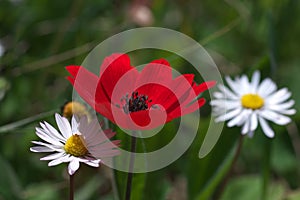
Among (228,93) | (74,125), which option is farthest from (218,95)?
(74,125)

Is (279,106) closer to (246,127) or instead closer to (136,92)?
(246,127)

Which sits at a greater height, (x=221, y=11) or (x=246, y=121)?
(x=221, y=11)

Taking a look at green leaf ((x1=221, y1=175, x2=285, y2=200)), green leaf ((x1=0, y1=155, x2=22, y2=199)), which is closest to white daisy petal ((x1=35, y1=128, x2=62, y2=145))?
green leaf ((x1=0, y1=155, x2=22, y2=199))

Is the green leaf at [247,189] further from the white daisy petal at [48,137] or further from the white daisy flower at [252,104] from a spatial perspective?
the white daisy petal at [48,137]

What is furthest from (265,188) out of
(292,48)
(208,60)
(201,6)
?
(201,6)

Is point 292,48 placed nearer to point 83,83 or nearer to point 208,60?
point 208,60

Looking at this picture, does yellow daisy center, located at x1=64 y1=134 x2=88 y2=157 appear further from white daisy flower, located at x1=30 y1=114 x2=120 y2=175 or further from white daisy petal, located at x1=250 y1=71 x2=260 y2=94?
white daisy petal, located at x1=250 y1=71 x2=260 y2=94

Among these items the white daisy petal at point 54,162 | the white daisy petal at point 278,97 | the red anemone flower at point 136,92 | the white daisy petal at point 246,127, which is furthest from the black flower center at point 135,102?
the white daisy petal at point 278,97
